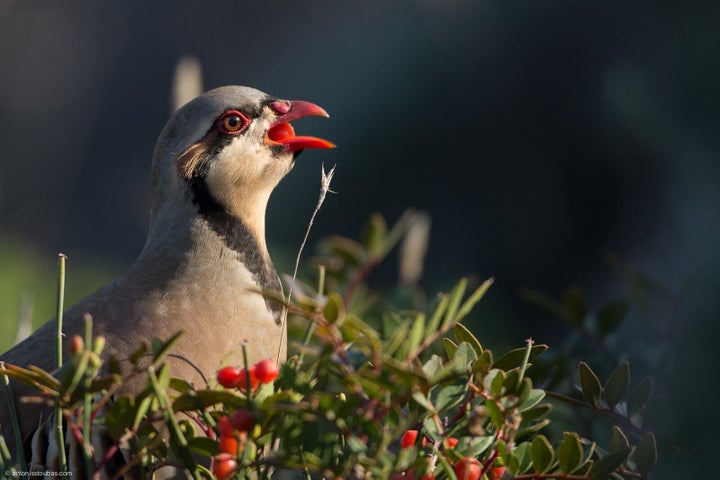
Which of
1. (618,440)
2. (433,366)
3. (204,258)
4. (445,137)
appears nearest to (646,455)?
(618,440)

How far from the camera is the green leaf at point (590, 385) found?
149cm

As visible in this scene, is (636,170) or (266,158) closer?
(266,158)

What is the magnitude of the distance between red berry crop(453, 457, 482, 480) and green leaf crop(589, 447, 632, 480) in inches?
5.5

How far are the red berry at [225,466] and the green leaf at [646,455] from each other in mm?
498

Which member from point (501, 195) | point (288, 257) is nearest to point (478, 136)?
point (501, 195)

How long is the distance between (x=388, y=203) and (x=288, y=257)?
1.30 metres

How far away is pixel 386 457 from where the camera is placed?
1.15 m

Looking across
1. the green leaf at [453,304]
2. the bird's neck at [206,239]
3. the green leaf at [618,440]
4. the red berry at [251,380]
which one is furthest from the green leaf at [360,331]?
the bird's neck at [206,239]

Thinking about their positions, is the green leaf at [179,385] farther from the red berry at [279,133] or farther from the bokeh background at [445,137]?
the red berry at [279,133]

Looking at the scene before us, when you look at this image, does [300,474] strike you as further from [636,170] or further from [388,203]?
[388,203]

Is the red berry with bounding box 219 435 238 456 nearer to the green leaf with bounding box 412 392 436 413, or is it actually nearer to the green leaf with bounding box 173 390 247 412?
the green leaf with bounding box 173 390 247 412

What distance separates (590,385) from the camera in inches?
59.1

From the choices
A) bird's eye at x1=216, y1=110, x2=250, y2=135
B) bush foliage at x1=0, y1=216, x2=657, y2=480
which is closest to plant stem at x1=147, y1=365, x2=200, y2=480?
bush foliage at x1=0, y1=216, x2=657, y2=480

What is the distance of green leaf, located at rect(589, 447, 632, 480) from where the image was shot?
1.29 meters
